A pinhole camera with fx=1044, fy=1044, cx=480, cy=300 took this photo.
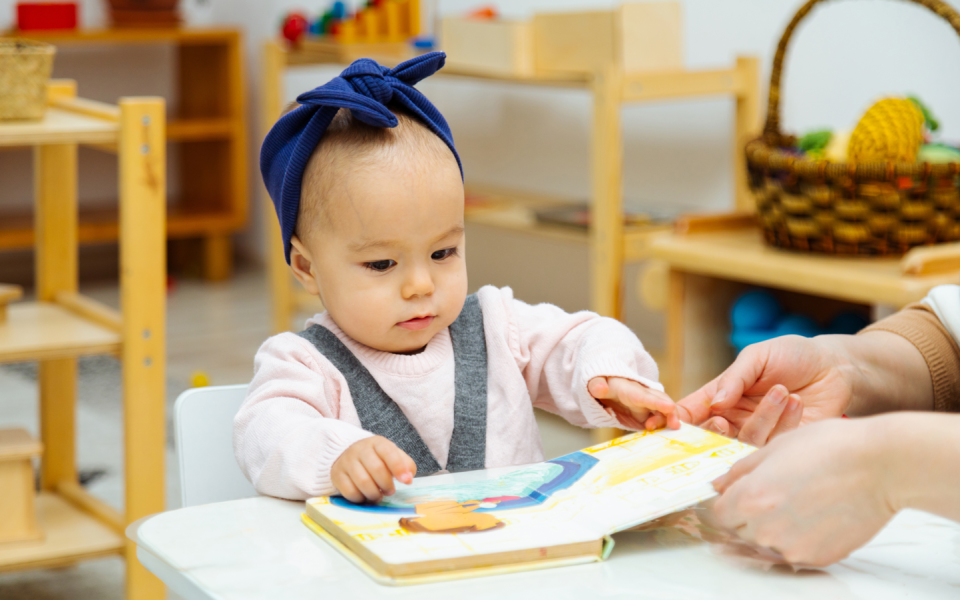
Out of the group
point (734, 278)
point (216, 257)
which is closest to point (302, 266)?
point (734, 278)

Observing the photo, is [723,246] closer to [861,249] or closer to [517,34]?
[861,249]

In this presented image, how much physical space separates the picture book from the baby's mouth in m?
0.17

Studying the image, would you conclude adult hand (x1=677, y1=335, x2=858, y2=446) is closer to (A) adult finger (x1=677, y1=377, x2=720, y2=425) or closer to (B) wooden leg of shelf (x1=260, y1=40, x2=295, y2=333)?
(A) adult finger (x1=677, y1=377, x2=720, y2=425)

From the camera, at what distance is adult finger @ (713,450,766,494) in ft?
2.26

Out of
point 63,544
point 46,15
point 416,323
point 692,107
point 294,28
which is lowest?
point 63,544

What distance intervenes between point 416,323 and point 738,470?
→ 359 mm

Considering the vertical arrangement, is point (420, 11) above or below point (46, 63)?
above

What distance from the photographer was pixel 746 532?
67cm

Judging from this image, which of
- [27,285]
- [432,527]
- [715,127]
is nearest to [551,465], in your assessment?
[432,527]

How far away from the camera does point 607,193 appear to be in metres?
2.25

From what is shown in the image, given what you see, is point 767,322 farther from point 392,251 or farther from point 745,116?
point 392,251

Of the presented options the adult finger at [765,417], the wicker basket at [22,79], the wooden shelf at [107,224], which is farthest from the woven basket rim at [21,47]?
the wooden shelf at [107,224]

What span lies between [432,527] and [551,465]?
16 centimetres

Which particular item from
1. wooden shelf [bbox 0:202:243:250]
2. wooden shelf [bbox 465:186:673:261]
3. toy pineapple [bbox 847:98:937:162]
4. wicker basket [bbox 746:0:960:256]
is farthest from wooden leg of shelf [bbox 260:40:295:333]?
toy pineapple [bbox 847:98:937:162]
